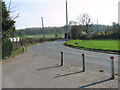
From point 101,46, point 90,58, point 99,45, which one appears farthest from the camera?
point 99,45

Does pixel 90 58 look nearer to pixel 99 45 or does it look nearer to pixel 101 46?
pixel 101 46

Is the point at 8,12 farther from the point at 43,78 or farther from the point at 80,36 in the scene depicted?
the point at 80,36

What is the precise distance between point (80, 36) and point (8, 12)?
40.6 m

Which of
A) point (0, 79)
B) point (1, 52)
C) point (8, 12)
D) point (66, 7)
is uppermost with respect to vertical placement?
point (66, 7)

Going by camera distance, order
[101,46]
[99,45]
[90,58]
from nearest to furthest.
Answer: [90,58] < [101,46] < [99,45]

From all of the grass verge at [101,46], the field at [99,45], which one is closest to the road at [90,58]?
the grass verge at [101,46]

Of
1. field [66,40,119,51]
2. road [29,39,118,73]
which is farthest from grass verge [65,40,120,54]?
road [29,39,118,73]

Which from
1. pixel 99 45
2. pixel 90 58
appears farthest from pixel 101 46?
pixel 90 58

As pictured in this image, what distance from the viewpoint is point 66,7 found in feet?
111

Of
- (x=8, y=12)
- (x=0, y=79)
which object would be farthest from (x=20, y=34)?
(x=0, y=79)

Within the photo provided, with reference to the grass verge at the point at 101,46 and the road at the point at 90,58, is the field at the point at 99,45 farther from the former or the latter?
the road at the point at 90,58

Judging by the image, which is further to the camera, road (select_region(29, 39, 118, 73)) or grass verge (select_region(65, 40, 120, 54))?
grass verge (select_region(65, 40, 120, 54))

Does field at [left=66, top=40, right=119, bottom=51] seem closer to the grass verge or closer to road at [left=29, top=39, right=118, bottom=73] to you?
the grass verge

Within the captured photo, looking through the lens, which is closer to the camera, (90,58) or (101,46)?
(90,58)
